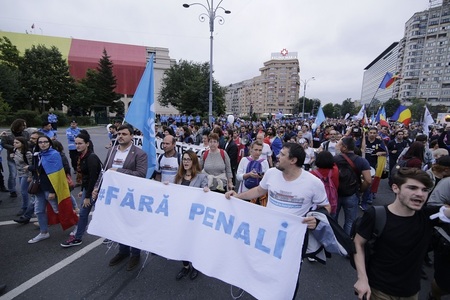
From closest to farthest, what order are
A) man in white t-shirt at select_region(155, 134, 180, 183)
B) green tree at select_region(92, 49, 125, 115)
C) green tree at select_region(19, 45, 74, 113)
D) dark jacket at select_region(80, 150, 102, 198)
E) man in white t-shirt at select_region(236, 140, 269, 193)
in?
dark jacket at select_region(80, 150, 102, 198)
man in white t-shirt at select_region(155, 134, 180, 183)
man in white t-shirt at select_region(236, 140, 269, 193)
green tree at select_region(19, 45, 74, 113)
green tree at select_region(92, 49, 125, 115)

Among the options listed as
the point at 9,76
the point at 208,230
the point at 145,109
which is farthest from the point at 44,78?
the point at 208,230

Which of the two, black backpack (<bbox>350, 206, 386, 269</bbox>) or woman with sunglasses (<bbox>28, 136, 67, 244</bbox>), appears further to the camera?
woman with sunglasses (<bbox>28, 136, 67, 244</bbox>)

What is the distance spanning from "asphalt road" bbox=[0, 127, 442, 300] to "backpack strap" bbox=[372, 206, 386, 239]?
1595 mm

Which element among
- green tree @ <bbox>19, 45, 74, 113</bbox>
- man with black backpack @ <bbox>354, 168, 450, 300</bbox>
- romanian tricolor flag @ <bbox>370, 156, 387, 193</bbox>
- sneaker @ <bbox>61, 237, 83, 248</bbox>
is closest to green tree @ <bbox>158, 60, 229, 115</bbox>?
green tree @ <bbox>19, 45, 74, 113</bbox>

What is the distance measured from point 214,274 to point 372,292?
4.83 ft

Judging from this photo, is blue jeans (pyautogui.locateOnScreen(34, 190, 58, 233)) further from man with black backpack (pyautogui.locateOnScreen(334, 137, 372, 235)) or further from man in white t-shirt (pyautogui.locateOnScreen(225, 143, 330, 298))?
man with black backpack (pyautogui.locateOnScreen(334, 137, 372, 235))

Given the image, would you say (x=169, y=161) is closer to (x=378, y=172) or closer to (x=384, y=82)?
(x=378, y=172)

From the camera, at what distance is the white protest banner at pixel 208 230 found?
2.17m

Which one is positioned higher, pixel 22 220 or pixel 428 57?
pixel 428 57

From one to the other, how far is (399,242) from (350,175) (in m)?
1.95

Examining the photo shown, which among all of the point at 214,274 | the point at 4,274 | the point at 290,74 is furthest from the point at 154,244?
the point at 290,74

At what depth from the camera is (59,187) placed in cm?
388

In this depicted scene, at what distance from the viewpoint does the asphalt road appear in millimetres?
2773

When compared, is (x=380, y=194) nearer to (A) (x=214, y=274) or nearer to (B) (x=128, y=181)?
(A) (x=214, y=274)
